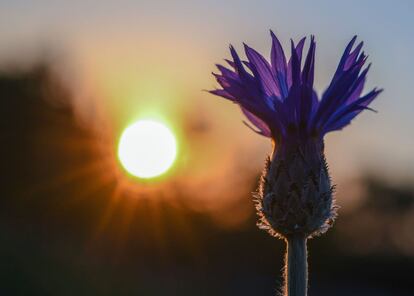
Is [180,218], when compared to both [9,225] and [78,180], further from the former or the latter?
[9,225]

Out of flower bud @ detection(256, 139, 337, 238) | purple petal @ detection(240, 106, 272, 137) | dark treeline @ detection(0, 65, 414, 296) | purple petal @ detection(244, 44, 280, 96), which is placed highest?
dark treeline @ detection(0, 65, 414, 296)

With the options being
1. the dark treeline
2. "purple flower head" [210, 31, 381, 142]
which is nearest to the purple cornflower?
"purple flower head" [210, 31, 381, 142]

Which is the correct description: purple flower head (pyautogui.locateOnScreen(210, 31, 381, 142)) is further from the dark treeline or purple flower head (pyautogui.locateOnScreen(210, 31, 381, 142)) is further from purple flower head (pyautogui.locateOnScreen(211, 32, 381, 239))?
the dark treeline

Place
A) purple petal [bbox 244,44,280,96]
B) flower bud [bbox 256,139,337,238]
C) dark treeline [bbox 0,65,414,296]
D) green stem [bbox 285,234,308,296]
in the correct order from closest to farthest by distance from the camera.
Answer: green stem [bbox 285,234,308,296]
flower bud [bbox 256,139,337,238]
purple petal [bbox 244,44,280,96]
dark treeline [bbox 0,65,414,296]

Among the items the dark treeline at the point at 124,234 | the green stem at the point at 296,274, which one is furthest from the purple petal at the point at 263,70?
the dark treeline at the point at 124,234

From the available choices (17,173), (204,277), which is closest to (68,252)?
(204,277)

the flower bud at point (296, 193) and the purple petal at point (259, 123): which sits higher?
the purple petal at point (259, 123)

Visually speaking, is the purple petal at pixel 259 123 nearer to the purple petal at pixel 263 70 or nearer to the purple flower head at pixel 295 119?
the purple flower head at pixel 295 119
